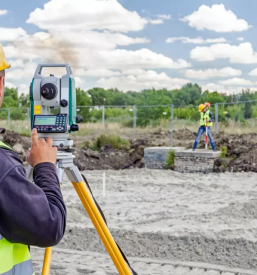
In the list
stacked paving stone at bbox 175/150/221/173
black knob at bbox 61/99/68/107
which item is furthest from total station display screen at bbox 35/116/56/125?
stacked paving stone at bbox 175/150/221/173

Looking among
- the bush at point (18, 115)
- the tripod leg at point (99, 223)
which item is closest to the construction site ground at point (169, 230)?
the tripod leg at point (99, 223)

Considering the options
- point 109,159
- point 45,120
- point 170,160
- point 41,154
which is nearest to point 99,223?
point 45,120

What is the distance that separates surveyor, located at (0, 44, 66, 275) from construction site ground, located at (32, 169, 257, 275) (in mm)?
2324

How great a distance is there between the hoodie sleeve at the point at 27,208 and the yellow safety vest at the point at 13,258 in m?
0.04

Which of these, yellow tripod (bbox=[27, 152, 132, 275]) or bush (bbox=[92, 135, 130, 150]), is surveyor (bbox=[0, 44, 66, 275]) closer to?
yellow tripod (bbox=[27, 152, 132, 275])

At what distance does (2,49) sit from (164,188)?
622 centimetres

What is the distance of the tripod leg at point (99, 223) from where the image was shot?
206 cm

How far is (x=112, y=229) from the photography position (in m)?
4.56

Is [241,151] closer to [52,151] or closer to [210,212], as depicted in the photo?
[210,212]

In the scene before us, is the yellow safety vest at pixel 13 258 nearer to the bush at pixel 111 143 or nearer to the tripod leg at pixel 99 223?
the tripod leg at pixel 99 223

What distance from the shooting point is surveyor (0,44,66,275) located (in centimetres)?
109

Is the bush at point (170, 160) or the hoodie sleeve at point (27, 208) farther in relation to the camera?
the bush at point (170, 160)

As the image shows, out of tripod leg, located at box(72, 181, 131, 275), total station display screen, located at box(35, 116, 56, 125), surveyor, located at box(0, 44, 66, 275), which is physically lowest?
tripod leg, located at box(72, 181, 131, 275)

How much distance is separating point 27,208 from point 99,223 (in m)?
1.04
